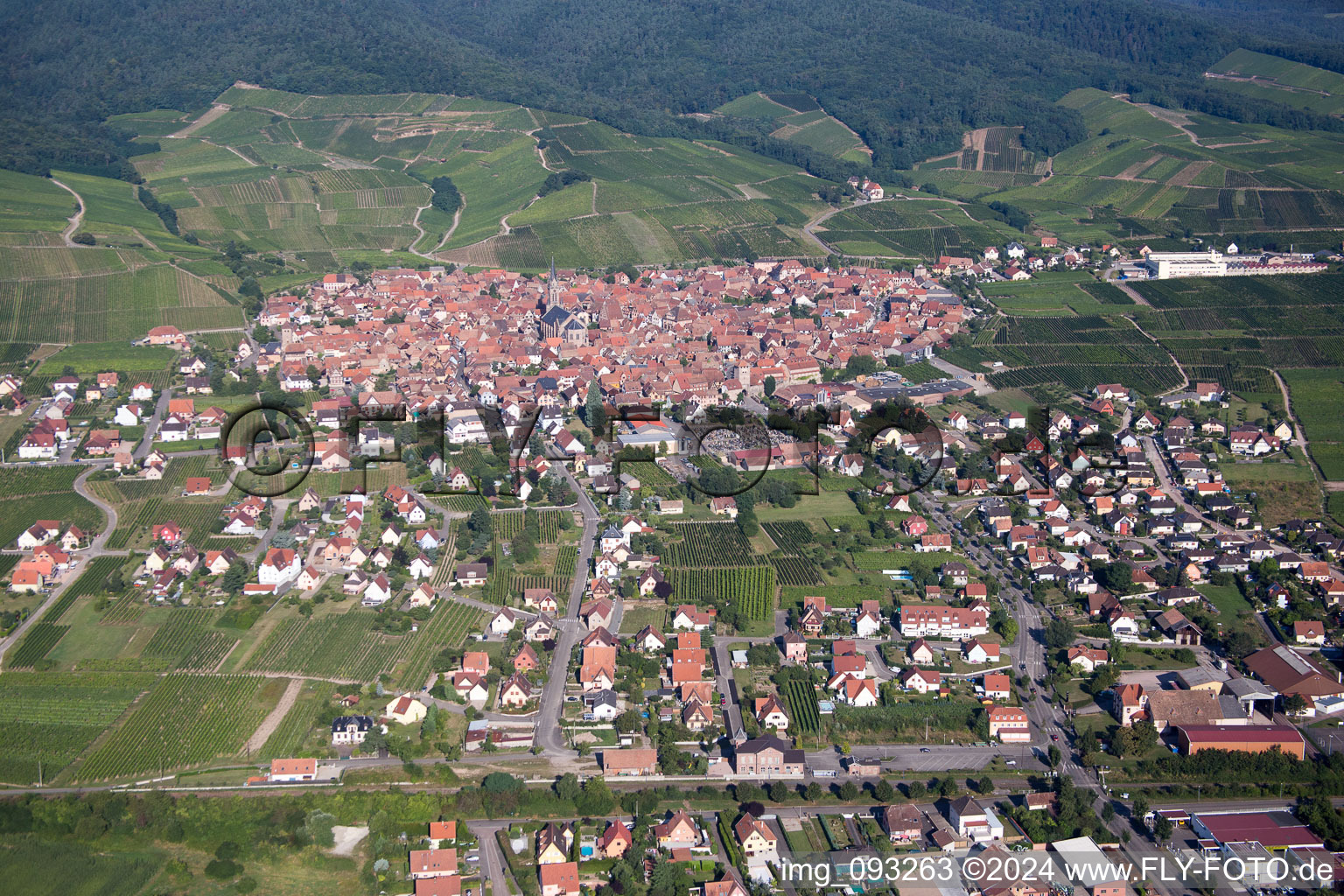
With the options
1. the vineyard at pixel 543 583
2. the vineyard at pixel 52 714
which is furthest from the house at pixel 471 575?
the vineyard at pixel 52 714

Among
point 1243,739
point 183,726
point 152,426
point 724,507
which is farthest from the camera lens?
point 152,426

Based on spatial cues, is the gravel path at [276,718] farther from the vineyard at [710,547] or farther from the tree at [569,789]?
the vineyard at [710,547]

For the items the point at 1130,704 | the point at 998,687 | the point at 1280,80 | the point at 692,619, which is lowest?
the point at 692,619

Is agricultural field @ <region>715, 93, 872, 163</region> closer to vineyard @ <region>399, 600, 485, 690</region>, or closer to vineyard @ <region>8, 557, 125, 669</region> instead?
vineyard @ <region>399, 600, 485, 690</region>

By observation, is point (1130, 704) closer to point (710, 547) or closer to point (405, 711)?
point (710, 547)

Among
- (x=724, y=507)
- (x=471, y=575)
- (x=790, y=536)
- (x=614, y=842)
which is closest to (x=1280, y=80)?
(x=724, y=507)

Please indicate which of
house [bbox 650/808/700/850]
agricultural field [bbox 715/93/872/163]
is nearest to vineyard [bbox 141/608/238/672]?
house [bbox 650/808/700/850]
